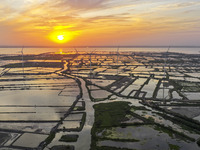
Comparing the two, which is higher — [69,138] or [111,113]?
[111,113]

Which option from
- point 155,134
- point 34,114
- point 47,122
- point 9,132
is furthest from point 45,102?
point 155,134

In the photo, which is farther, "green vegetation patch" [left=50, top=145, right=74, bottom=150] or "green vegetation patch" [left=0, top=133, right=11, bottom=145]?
"green vegetation patch" [left=0, top=133, right=11, bottom=145]

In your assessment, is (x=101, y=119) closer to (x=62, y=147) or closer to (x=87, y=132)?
(x=87, y=132)

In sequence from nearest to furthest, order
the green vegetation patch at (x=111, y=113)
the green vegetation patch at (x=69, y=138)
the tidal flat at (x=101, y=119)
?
the tidal flat at (x=101, y=119) → the green vegetation patch at (x=69, y=138) → the green vegetation patch at (x=111, y=113)

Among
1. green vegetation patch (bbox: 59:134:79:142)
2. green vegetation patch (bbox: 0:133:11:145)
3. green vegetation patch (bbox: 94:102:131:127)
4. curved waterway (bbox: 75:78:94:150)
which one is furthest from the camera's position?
green vegetation patch (bbox: 94:102:131:127)

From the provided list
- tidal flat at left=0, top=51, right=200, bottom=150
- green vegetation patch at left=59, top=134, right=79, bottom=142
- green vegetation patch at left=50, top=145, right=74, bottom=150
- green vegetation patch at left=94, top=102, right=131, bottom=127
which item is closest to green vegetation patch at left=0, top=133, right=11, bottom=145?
tidal flat at left=0, top=51, right=200, bottom=150

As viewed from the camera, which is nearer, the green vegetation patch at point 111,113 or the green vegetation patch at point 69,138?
the green vegetation patch at point 69,138

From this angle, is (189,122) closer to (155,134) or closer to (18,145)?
(155,134)

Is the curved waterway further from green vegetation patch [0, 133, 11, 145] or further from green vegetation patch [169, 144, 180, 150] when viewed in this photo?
green vegetation patch [169, 144, 180, 150]

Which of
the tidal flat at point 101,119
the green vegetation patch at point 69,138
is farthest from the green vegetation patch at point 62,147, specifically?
the green vegetation patch at point 69,138

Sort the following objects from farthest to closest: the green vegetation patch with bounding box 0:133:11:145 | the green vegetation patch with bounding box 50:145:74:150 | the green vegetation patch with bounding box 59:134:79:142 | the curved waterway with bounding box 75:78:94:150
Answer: the green vegetation patch with bounding box 59:134:79:142, the green vegetation patch with bounding box 0:133:11:145, the curved waterway with bounding box 75:78:94:150, the green vegetation patch with bounding box 50:145:74:150

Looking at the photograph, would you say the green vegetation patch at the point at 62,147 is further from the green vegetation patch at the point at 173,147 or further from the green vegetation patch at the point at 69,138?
the green vegetation patch at the point at 173,147

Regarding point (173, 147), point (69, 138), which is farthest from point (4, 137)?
point (173, 147)
